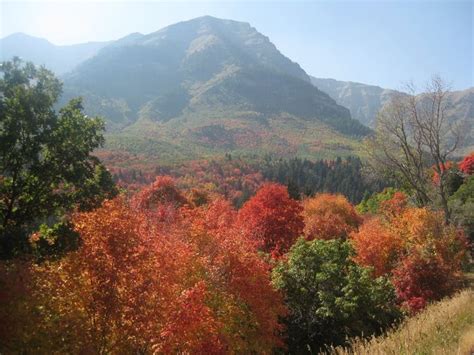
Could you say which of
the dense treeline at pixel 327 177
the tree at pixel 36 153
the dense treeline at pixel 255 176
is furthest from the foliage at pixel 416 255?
the dense treeline at pixel 327 177

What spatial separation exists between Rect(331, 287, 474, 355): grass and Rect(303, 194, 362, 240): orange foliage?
36.6 m

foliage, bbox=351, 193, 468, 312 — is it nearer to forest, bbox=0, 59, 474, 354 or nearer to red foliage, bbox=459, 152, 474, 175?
forest, bbox=0, 59, 474, 354

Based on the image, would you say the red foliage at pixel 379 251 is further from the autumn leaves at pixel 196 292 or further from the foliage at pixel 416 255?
the autumn leaves at pixel 196 292

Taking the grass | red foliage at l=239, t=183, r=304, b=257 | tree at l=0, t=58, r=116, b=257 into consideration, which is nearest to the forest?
tree at l=0, t=58, r=116, b=257

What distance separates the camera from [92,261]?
1658 cm

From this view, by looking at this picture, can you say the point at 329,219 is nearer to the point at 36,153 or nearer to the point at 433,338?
the point at 36,153

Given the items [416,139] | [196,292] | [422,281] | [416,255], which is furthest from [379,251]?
[196,292]

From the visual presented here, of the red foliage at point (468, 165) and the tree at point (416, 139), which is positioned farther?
the red foliage at point (468, 165)

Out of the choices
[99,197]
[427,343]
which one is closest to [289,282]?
[99,197]

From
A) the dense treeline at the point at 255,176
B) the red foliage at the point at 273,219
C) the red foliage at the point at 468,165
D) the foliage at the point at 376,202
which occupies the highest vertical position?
the red foliage at the point at 468,165

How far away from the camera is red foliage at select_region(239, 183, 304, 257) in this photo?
42781 millimetres

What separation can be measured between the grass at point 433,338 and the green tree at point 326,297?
1008 centimetres

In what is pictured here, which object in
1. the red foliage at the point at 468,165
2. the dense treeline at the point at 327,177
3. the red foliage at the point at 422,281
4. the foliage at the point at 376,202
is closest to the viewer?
the red foliage at the point at 422,281

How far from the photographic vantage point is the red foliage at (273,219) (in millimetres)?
42781
